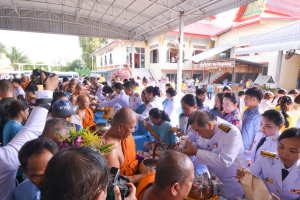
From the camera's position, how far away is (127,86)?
4.65m

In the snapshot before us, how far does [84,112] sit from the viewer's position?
341cm

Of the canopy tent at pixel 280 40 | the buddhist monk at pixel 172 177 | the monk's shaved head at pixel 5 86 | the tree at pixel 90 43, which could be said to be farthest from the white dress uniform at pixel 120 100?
the tree at pixel 90 43

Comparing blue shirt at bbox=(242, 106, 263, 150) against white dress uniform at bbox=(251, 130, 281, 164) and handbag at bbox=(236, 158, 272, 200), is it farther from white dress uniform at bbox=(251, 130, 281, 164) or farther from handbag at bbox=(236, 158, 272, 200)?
handbag at bbox=(236, 158, 272, 200)

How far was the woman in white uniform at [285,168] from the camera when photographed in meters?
1.54

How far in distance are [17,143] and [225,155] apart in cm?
209

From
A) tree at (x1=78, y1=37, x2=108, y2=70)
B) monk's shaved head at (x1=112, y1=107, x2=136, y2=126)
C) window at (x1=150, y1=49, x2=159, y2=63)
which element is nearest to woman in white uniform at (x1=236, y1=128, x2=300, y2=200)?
→ monk's shaved head at (x1=112, y1=107, x2=136, y2=126)

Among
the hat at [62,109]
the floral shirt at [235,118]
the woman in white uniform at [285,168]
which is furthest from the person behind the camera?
the floral shirt at [235,118]

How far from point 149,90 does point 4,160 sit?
3036mm

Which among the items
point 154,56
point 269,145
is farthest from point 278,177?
point 154,56

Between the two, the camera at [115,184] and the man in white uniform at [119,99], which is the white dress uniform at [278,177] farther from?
the man in white uniform at [119,99]

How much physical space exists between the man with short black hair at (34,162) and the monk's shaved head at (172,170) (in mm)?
824

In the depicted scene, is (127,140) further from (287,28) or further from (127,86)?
(287,28)

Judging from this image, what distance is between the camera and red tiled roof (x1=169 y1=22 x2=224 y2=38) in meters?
18.5

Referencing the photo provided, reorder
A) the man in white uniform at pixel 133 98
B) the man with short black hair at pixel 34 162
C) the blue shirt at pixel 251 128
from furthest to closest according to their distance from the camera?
1. the man in white uniform at pixel 133 98
2. the blue shirt at pixel 251 128
3. the man with short black hair at pixel 34 162
